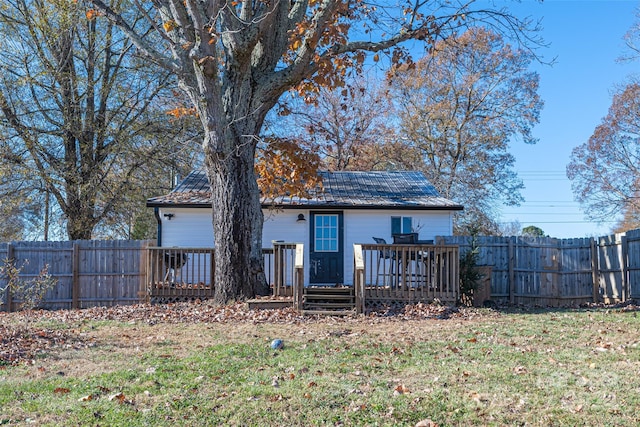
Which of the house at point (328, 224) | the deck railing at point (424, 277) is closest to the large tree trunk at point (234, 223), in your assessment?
the deck railing at point (424, 277)

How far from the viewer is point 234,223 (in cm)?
1081

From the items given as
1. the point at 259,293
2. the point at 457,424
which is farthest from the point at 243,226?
the point at 457,424

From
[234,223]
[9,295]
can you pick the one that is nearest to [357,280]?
[234,223]

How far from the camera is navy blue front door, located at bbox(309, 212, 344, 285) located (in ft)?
48.8

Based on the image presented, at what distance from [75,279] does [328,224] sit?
654 cm

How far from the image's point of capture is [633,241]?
11789mm

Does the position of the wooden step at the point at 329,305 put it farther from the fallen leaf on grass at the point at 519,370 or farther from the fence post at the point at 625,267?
the fence post at the point at 625,267

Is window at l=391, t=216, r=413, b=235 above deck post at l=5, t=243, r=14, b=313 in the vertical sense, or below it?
above

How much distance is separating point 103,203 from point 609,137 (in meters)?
24.4

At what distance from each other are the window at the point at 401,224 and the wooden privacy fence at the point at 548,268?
2157 mm

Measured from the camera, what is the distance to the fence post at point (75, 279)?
→ 12.9 m

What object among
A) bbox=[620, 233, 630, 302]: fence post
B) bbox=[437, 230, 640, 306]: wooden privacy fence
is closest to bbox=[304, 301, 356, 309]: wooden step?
bbox=[437, 230, 640, 306]: wooden privacy fence

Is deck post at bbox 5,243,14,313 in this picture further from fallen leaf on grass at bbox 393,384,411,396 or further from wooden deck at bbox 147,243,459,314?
fallen leaf on grass at bbox 393,384,411,396

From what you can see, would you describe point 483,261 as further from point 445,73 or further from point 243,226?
point 445,73
